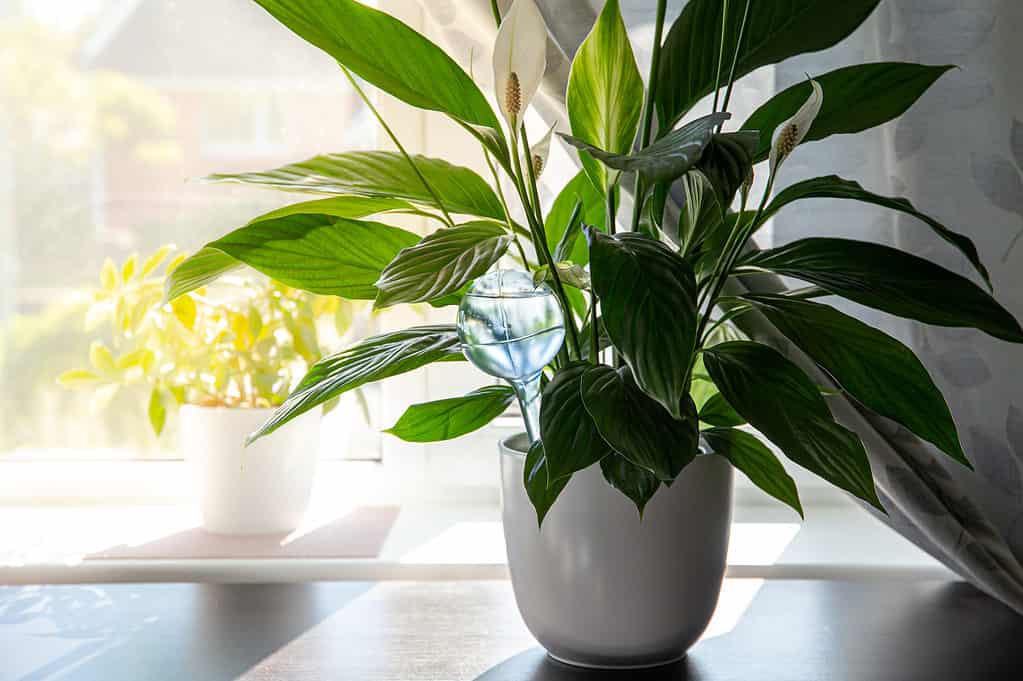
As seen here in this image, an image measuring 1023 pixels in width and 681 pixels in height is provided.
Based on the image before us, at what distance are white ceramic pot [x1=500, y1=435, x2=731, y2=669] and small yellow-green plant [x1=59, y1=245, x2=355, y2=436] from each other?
0.47 meters

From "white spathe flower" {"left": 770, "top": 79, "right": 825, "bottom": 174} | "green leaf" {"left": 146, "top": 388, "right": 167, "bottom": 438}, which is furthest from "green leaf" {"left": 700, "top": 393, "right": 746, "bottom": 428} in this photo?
"green leaf" {"left": 146, "top": 388, "right": 167, "bottom": 438}

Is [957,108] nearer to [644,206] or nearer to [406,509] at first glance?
[644,206]

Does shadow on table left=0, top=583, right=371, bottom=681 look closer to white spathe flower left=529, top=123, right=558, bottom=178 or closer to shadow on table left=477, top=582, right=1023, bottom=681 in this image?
shadow on table left=477, top=582, right=1023, bottom=681

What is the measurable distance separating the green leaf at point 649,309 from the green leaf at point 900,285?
151mm

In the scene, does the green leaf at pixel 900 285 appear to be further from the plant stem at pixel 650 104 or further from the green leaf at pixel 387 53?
the green leaf at pixel 387 53

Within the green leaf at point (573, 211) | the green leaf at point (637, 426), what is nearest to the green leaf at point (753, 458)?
the green leaf at point (637, 426)

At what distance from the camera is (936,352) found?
1.04 m

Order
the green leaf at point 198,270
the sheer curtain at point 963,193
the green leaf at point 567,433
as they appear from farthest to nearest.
Result: the sheer curtain at point 963,193 → the green leaf at point 198,270 → the green leaf at point 567,433

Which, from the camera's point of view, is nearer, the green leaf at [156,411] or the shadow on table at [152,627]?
the shadow on table at [152,627]

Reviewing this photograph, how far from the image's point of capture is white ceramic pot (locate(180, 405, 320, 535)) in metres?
1.18

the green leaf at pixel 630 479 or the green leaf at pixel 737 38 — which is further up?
the green leaf at pixel 737 38

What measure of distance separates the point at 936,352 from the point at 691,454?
497 millimetres

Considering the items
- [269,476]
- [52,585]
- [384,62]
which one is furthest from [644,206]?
[52,585]

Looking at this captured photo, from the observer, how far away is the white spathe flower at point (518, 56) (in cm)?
64
